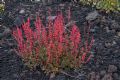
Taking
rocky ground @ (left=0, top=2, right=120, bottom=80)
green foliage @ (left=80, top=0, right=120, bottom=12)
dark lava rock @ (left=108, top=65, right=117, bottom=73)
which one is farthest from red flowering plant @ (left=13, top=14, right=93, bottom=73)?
green foliage @ (left=80, top=0, right=120, bottom=12)

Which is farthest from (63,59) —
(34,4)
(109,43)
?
(34,4)

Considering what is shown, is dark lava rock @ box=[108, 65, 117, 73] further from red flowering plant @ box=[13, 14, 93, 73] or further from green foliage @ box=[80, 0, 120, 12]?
green foliage @ box=[80, 0, 120, 12]

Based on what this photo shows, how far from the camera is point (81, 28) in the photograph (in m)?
6.22

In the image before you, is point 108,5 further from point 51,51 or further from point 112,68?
point 51,51

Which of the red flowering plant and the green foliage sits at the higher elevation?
the green foliage

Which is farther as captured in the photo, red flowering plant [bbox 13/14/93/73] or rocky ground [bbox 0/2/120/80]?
rocky ground [bbox 0/2/120/80]

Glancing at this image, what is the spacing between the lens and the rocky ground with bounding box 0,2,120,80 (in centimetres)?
516

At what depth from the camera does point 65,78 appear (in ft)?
16.8

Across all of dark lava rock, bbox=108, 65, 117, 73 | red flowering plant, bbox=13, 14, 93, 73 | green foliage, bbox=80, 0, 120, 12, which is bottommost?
dark lava rock, bbox=108, 65, 117, 73

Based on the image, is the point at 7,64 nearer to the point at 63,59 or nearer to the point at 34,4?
the point at 63,59

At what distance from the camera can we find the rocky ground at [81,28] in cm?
516

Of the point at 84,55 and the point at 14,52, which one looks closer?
the point at 84,55

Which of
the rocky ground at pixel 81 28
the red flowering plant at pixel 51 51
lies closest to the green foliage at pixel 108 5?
the rocky ground at pixel 81 28

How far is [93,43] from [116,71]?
749 millimetres
